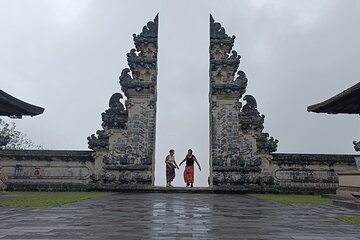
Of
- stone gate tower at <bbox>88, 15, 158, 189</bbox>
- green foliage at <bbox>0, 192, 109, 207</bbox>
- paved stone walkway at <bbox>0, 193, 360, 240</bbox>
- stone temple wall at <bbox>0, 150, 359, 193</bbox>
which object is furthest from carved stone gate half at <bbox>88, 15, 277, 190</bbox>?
paved stone walkway at <bbox>0, 193, 360, 240</bbox>

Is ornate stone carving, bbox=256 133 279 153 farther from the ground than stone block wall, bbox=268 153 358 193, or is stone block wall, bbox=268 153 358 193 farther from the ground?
ornate stone carving, bbox=256 133 279 153

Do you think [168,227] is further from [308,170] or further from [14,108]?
[308,170]

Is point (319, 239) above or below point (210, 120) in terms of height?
below

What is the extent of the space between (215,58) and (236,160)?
6022mm

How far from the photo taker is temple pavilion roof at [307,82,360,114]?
1149cm

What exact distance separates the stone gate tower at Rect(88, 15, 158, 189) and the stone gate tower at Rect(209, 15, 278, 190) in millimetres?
3267

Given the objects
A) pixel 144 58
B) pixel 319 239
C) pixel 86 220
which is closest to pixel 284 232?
pixel 319 239

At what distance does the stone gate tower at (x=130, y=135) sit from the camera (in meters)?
17.6

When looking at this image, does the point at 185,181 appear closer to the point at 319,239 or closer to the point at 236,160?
the point at 236,160

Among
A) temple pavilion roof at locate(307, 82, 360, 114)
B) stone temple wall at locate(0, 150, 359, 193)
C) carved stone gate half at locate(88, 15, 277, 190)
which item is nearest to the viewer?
temple pavilion roof at locate(307, 82, 360, 114)

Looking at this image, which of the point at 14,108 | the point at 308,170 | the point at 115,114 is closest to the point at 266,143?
the point at 308,170

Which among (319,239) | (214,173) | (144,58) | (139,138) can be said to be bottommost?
(319,239)

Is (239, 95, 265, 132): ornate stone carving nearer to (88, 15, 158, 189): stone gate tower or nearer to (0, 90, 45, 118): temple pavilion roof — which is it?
(88, 15, 158, 189): stone gate tower

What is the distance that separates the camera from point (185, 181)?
1847cm
